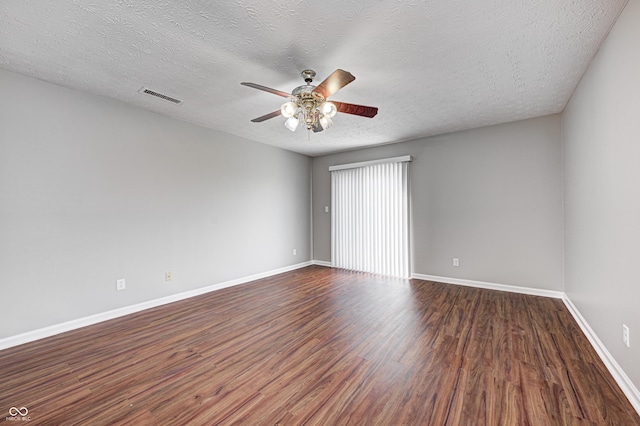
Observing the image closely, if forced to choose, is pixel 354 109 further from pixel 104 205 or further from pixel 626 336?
pixel 104 205

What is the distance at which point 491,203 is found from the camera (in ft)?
13.1

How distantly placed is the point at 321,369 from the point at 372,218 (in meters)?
3.54

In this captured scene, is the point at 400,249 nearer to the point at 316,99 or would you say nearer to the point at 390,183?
the point at 390,183

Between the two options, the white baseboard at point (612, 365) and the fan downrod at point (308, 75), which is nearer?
the white baseboard at point (612, 365)

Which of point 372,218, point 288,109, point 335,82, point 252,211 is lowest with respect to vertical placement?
point 372,218

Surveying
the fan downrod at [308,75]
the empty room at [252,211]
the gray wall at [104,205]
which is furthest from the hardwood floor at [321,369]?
the fan downrod at [308,75]

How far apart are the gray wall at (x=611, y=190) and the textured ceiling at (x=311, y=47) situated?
254 millimetres

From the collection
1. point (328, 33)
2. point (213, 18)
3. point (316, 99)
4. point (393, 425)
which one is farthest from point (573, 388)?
point (213, 18)

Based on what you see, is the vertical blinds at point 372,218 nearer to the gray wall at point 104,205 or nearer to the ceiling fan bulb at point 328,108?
the gray wall at point 104,205

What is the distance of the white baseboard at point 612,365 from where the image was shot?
1.60m

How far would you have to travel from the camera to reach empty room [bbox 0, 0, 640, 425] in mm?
1689

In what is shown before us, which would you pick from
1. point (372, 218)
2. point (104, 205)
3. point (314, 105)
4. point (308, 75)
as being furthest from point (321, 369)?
point (372, 218)

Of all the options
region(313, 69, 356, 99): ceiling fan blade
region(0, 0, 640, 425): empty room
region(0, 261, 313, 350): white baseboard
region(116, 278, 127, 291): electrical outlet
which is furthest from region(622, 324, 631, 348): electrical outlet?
region(116, 278, 127, 291): electrical outlet

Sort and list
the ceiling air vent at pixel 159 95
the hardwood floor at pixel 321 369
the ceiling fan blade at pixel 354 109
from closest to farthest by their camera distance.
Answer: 1. the hardwood floor at pixel 321 369
2. the ceiling fan blade at pixel 354 109
3. the ceiling air vent at pixel 159 95
